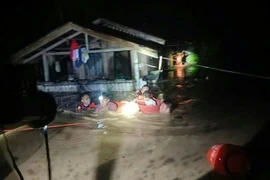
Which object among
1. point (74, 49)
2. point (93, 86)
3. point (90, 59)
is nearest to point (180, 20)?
point (90, 59)

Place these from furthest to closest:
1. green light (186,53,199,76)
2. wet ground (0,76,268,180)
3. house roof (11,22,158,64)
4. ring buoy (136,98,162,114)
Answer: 1. green light (186,53,199,76)
2. house roof (11,22,158,64)
3. ring buoy (136,98,162,114)
4. wet ground (0,76,268,180)

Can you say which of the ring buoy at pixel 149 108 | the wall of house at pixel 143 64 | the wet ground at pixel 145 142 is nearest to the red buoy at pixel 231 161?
the wet ground at pixel 145 142

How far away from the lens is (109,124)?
1130 cm

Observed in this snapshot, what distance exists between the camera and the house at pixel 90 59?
1595 centimetres

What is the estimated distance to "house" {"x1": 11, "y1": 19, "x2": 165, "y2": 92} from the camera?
52.3ft

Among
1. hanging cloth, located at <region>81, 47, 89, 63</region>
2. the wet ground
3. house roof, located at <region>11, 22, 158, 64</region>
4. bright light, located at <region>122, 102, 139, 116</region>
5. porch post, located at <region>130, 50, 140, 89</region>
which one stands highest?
house roof, located at <region>11, 22, 158, 64</region>

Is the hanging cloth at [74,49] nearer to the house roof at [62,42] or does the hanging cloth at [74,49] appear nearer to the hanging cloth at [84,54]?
the hanging cloth at [84,54]

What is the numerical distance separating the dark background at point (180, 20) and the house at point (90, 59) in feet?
25.1

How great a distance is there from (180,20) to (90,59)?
84.8ft

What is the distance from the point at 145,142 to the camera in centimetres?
928

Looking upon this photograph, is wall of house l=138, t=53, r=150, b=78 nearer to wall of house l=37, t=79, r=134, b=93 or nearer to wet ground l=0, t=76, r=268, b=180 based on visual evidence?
wall of house l=37, t=79, r=134, b=93

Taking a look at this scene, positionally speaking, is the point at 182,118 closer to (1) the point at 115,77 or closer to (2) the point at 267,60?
(1) the point at 115,77

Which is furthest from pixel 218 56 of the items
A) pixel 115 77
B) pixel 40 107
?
pixel 40 107

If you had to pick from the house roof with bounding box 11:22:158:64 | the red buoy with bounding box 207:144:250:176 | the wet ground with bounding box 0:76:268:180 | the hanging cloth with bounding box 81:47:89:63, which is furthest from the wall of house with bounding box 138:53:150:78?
the red buoy with bounding box 207:144:250:176
